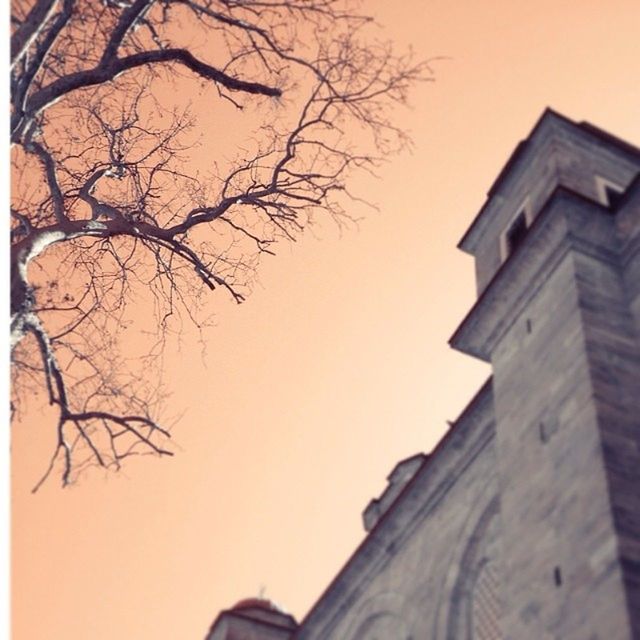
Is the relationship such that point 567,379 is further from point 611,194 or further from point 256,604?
point 256,604

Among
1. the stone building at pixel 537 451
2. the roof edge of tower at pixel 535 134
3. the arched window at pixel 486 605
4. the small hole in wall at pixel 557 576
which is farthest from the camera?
the roof edge of tower at pixel 535 134

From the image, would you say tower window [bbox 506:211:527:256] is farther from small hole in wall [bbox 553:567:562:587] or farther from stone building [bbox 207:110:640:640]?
small hole in wall [bbox 553:567:562:587]

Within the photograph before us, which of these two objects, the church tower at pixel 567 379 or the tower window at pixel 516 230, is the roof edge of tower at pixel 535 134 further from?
the tower window at pixel 516 230

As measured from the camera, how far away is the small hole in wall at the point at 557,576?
27.1ft

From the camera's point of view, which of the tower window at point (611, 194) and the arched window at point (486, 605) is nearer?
the arched window at point (486, 605)

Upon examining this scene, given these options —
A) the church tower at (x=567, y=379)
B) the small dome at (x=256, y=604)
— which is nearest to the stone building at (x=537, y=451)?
the church tower at (x=567, y=379)

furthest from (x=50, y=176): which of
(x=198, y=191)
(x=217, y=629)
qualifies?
(x=217, y=629)

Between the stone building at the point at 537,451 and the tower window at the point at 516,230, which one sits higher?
the tower window at the point at 516,230

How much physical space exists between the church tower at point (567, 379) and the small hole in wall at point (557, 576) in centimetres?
1

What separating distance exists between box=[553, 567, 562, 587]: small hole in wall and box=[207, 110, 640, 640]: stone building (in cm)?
4

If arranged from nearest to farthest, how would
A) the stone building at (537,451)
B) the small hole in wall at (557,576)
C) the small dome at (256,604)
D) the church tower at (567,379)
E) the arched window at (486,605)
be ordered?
the church tower at (567,379), the stone building at (537,451), the small hole in wall at (557,576), the arched window at (486,605), the small dome at (256,604)

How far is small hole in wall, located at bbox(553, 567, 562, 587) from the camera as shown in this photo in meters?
8.26

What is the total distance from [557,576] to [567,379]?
8.07ft

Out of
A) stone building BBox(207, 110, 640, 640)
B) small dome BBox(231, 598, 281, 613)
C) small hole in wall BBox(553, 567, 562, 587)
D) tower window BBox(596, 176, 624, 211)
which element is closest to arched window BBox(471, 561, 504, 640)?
stone building BBox(207, 110, 640, 640)
